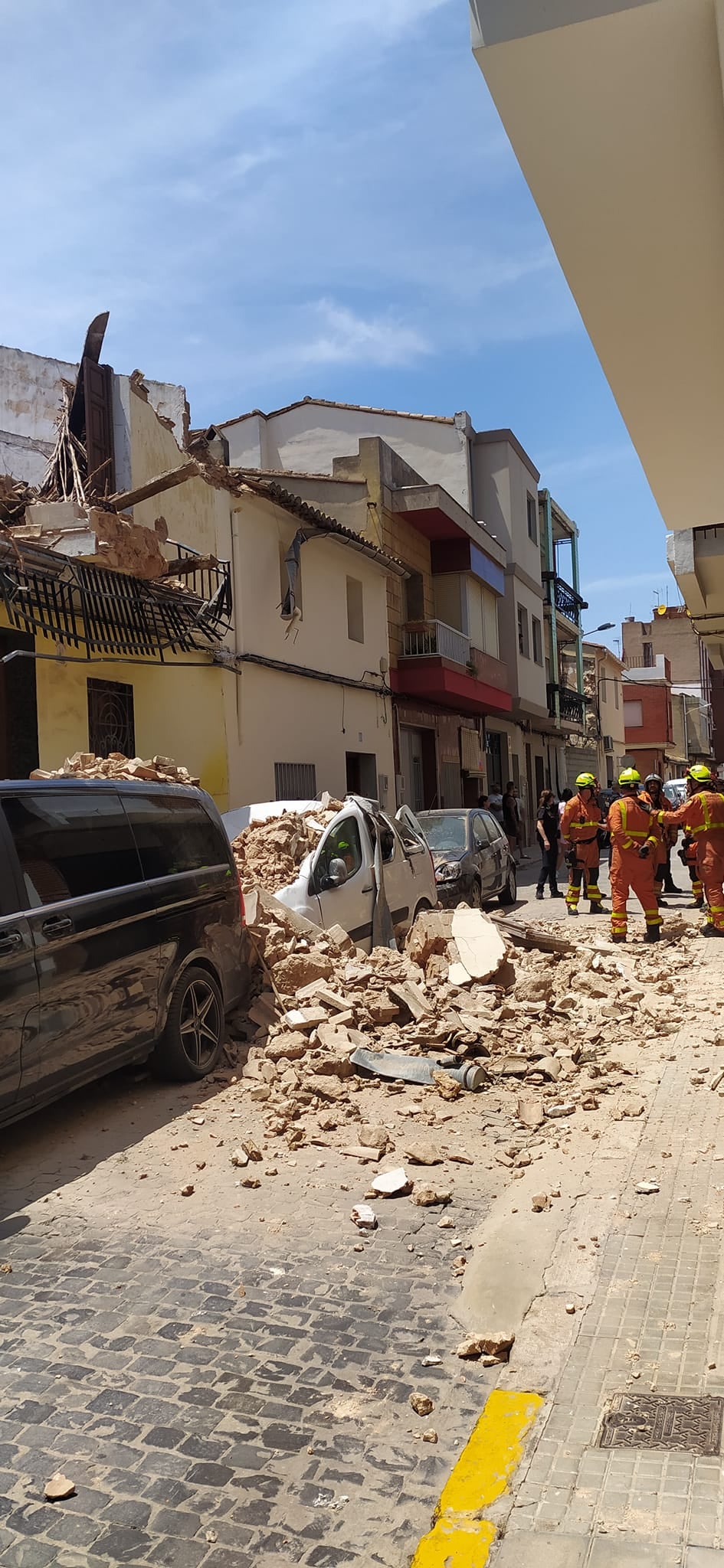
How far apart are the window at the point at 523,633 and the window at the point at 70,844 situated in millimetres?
26316

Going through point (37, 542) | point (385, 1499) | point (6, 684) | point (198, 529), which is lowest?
point (385, 1499)

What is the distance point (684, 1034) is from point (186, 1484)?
5.24 metres

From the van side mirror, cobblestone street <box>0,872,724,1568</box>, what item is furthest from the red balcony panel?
cobblestone street <box>0,872,724,1568</box>

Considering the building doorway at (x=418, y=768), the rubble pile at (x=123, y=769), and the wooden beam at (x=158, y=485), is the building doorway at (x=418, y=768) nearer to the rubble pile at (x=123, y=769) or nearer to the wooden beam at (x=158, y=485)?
the wooden beam at (x=158, y=485)

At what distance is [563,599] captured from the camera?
130ft

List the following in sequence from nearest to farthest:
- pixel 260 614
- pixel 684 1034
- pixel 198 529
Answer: pixel 684 1034 < pixel 198 529 < pixel 260 614

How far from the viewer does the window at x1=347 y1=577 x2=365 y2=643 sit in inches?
816

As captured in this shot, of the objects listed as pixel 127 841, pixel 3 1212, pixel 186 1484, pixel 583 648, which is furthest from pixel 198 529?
pixel 583 648

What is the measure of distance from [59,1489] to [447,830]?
1234cm

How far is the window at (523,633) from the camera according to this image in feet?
105

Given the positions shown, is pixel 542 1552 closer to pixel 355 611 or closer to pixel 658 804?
pixel 658 804

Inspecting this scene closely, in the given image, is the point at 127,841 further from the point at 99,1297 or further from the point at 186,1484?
the point at 186,1484

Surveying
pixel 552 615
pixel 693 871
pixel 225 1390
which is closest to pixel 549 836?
pixel 693 871

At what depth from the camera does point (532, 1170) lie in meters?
5.10
